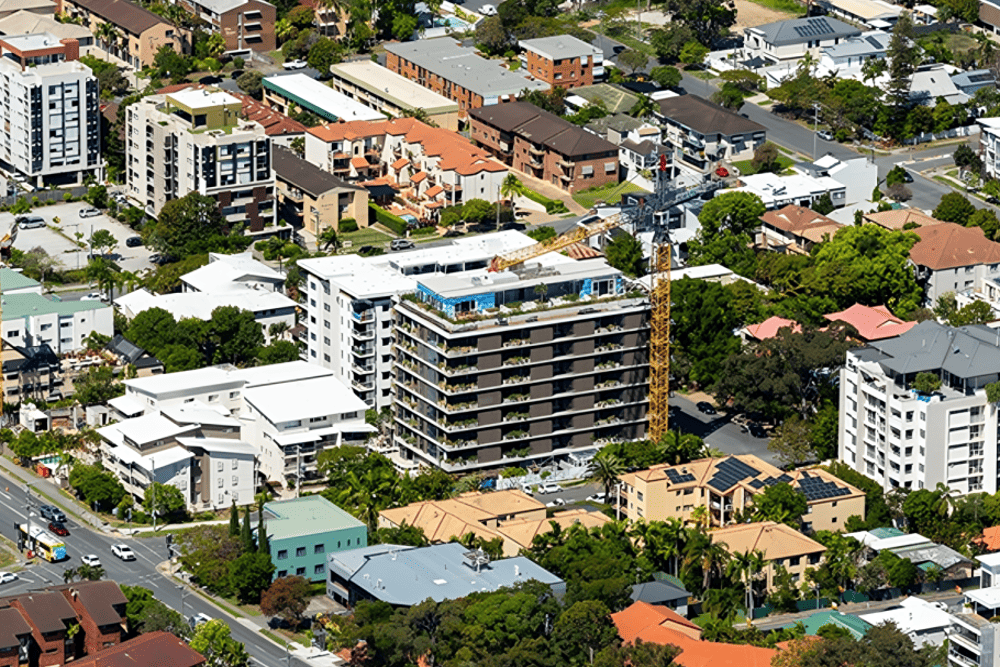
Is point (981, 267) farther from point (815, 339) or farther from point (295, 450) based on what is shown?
point (295, 450)

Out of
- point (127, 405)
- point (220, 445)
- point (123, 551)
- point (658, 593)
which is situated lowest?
point (123, 551)

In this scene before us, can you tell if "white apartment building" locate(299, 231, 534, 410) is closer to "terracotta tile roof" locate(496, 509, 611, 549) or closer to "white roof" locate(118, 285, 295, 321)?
"white roof" locate(118, 285, 295, 321)

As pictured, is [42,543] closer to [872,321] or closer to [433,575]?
[433,575]

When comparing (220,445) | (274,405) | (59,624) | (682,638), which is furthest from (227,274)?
(682,638)

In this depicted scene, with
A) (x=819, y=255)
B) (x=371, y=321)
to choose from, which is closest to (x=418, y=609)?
(x=371, y=321)

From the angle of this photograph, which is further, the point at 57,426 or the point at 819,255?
the point at 819,255

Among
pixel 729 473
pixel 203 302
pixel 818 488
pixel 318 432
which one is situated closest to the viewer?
pixel 818 488
